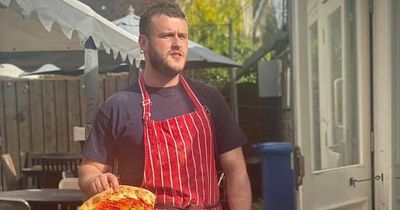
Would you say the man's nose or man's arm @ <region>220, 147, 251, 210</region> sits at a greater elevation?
the man's nose

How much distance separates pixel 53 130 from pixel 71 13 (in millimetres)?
4785

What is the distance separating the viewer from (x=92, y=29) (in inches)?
110

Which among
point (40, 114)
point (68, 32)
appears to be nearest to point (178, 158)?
point (68, 32)

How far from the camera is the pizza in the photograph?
5.60 ft

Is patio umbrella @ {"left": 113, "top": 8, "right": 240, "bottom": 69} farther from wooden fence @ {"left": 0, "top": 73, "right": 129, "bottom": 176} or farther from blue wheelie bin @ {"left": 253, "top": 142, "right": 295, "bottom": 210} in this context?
wooden fence @ {"left": 0, "top": 73, "right": 129, "bottom": 176}

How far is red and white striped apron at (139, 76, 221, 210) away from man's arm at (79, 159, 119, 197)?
0.16 metres

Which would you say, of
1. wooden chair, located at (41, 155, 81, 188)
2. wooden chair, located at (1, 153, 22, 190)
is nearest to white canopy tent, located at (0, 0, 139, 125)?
wooden chair, located at (41, 155, 81, 188)

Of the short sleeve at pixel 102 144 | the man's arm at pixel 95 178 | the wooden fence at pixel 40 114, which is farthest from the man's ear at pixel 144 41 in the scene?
the wooden fence at pixel 40 114

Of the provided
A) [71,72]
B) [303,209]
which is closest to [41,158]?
[71,72]

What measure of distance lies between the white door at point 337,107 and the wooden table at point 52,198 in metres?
1.69

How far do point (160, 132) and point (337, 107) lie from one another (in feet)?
5.40

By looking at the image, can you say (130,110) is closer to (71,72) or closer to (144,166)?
(144,166)

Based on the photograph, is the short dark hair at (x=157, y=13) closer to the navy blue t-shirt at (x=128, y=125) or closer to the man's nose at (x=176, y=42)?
the man's nose at (x=176, y=42)

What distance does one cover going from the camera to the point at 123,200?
1.74 m
